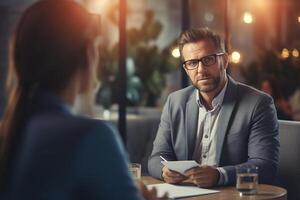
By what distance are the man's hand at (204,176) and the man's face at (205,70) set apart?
581mm

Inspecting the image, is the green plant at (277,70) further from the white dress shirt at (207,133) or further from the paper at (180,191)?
the paper at (180,191)

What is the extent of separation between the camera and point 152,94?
252 inches

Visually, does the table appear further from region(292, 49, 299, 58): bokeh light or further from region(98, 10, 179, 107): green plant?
region(292, 49, 299, 58): bokeh light

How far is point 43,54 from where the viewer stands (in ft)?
4.69

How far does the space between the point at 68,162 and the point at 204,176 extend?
1346 mm

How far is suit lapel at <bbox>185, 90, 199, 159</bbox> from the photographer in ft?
10.3

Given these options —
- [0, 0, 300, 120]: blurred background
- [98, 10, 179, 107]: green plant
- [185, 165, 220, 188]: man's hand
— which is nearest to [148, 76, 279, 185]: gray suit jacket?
[185, 165, 220, 188]: man's hand

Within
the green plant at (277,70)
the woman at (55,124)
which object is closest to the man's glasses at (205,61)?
the woman at (55,124)

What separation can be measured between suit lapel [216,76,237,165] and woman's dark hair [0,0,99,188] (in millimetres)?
1668

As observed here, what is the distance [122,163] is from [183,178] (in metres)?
1.32

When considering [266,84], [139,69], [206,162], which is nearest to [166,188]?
[206,162]

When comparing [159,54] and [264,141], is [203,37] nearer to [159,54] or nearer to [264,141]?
[264,141]

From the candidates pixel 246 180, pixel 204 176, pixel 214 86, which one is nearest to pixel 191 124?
pixel 214 86

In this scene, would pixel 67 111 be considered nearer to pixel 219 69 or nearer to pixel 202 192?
pixel 202 192
